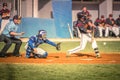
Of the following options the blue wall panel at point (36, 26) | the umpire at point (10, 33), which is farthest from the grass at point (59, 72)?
the blue wall panel at point (36, 26)

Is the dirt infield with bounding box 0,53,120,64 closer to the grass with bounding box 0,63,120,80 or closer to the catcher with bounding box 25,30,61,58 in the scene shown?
the catcher with bounding box 25,30,61,58

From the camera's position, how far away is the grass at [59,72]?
10297mm

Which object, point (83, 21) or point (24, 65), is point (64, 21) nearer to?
point (83, 21)

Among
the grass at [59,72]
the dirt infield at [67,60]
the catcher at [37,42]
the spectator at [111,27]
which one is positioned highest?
the spectator at [111,27]

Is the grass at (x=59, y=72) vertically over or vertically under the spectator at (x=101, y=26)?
under

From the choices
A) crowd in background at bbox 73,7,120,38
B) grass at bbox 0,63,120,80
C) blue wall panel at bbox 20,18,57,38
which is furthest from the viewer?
crowd in background at bbox 73,7,120,38

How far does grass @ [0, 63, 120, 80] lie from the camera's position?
10.3 metres

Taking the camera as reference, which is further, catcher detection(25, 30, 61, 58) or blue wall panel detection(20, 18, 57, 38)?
blue wall panel detection(20, 18, 57, 38)

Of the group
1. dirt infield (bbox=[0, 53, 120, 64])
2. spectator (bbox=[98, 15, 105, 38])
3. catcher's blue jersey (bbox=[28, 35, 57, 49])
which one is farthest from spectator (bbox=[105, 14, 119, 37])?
catcher's blue jersey (bbox=[28, 35, 57, 49])

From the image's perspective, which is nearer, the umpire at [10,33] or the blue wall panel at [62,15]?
the umpire at [10,33]

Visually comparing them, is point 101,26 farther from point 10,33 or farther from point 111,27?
point 10,33

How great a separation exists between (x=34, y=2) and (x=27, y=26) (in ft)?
9.05

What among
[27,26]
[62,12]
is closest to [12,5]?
[27,26]

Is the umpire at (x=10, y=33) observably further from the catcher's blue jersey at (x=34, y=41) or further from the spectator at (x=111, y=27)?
the spectator at (x=111, y=27)
